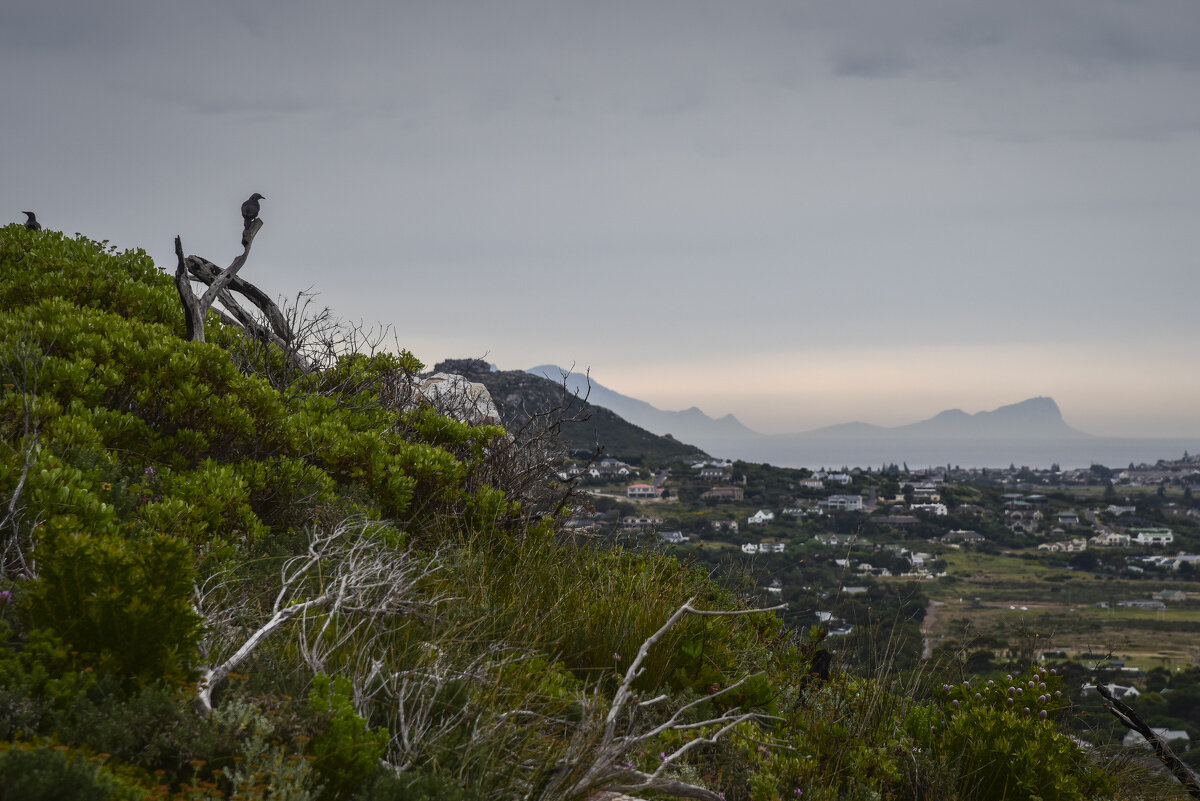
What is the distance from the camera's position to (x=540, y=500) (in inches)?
307

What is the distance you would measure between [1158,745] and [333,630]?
4.88 metres

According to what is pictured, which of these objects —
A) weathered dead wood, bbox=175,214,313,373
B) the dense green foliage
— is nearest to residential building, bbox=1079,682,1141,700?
the dense green foliage

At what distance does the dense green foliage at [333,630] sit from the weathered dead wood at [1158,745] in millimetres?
827

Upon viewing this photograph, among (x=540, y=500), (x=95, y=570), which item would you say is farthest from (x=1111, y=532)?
(x=95, y=570)

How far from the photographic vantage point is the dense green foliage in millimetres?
2459

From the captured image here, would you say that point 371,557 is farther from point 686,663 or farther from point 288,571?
point 686,663

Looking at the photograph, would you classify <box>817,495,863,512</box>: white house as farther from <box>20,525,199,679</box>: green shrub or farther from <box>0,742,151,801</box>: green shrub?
<box>0,742,151,801</box>: green shrub

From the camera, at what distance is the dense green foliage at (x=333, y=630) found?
2459 millimetres

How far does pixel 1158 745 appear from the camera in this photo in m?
4.73

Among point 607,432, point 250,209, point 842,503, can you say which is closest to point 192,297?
point 250,209

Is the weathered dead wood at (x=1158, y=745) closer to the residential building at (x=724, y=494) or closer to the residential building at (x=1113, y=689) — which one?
the residential building at (x=1113, y=689)

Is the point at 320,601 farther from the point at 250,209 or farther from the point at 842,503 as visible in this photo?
the point at 842,503

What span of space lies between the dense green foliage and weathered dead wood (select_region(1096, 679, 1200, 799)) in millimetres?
827

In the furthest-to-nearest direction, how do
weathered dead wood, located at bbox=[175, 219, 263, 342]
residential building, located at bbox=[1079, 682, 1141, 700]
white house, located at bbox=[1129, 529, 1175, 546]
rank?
white house, located at bbox=[1129, 529, 1175, 546]
weathered dead wood, located at bbox=[175, 219, 263, 342]
residential building, located at bbox=[1079, 682, 1141, 700]
